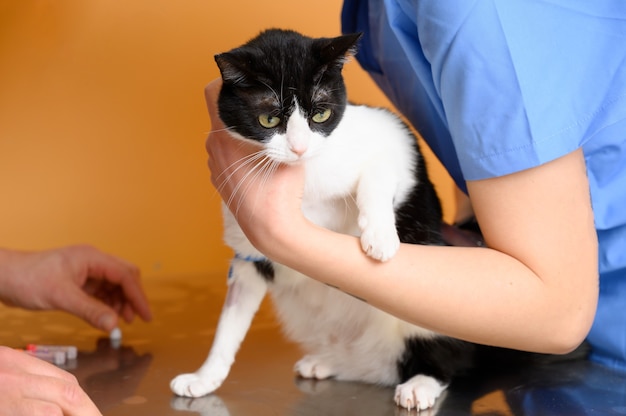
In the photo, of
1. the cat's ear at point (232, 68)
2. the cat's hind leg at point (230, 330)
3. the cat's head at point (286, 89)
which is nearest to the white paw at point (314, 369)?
the cat's hind leg at point (230, 330)

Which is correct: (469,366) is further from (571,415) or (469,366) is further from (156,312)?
(156,312)

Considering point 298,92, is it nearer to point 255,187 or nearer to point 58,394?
point 255,187

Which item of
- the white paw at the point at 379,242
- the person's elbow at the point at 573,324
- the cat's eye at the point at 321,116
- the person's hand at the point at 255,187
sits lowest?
the person's elbow at the point at 573,324

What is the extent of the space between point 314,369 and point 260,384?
3.8 inches

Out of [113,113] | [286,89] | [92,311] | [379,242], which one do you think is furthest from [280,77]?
[113,113]

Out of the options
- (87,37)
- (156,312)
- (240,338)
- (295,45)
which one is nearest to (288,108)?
(295,45)

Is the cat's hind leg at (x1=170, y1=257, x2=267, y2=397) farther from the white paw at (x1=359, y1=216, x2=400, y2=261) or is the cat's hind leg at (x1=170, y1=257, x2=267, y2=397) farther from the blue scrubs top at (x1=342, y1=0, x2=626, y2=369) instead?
the blue scrubs top at (x1=342, y1=0, x2=626, y2=369)

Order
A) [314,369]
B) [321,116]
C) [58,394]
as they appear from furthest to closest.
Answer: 1. [314,369]
2. [321,116]
3. [58,394]

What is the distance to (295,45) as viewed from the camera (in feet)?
3.99

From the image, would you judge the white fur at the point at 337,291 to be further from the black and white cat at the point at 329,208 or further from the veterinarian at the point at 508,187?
the veterinarian at the point at 508,187

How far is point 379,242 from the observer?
112 cm

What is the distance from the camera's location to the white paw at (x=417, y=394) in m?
1.19

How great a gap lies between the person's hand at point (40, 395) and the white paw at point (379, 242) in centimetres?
41

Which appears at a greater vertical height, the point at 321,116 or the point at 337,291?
the point at 321,116
